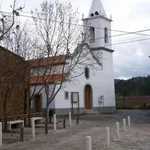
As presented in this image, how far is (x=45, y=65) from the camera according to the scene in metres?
23.2

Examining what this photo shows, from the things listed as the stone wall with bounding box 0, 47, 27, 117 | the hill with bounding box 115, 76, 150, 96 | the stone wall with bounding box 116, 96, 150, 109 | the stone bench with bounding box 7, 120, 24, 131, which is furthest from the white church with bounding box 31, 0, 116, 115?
the hill with bounding box 115, 76, 150, 96

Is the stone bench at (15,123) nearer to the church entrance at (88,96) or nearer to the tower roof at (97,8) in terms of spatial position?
the church entrance at (88,96)

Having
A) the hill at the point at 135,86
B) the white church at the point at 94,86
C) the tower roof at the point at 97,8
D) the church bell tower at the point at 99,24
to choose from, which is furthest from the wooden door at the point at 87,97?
the hill at the point at 135,86

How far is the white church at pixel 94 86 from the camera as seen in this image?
34.9 metres

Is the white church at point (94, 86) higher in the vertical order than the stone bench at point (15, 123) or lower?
higher

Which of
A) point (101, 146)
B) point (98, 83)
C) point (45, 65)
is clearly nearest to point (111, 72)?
point (98, 83)

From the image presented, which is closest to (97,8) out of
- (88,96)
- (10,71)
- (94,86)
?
(94,86)

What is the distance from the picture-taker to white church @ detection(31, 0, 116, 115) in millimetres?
34938

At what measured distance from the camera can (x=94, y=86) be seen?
1609 inches

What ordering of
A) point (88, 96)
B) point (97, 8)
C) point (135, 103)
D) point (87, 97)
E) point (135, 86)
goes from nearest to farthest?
1. point (87, 97)
2. point (88, 96)
3. point (97, 8)
4. point (135, 103)
5. point (135, 86)

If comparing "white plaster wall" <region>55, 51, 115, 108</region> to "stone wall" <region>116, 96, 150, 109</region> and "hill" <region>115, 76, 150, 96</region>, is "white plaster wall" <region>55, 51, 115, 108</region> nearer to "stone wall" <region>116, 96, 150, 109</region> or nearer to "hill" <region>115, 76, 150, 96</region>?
"stone wall" <region>116, 96, 150, 109</region>

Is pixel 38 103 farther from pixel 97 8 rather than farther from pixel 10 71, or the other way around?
pixel 10 71

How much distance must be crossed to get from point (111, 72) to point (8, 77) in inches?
1157

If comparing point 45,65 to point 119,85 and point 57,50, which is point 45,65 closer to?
point 57,50
